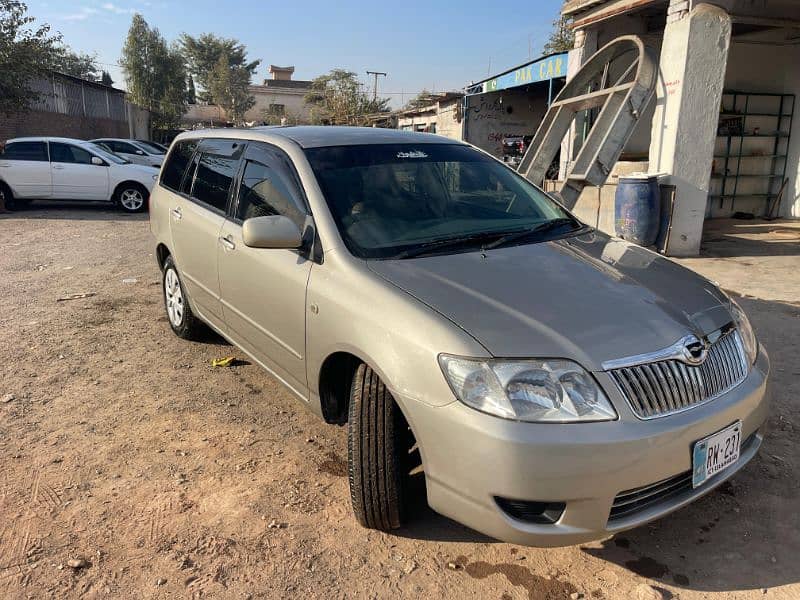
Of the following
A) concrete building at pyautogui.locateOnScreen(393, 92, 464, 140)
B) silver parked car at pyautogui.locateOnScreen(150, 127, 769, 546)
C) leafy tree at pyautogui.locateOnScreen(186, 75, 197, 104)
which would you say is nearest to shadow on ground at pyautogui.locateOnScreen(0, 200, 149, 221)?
concrete building at pyautogui.locateOnScreen(393, 92, 464, 140)

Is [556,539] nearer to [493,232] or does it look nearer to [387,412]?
[387,412]

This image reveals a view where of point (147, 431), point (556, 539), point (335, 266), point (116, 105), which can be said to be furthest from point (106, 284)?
point (116, 105)

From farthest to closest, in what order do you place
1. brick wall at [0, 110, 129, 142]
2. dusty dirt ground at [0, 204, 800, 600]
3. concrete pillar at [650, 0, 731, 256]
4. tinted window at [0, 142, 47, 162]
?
1. brick wall at [0, 110, 129, 142]
2. tinted window at [0, 142, 47, 162]
3. concrete pillar at [650, 0, 731, 256]
4. dusty dirt ground at [0, 204, 800, 600]

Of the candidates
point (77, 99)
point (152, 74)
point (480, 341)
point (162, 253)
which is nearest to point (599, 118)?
point (162, 253)

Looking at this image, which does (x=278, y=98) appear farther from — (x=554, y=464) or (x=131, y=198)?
(x=554, y=464)

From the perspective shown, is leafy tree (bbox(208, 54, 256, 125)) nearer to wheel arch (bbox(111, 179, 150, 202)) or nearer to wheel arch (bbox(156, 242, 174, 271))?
wheel arch (bbox(111, 179, 150, 202))

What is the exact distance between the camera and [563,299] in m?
2.50

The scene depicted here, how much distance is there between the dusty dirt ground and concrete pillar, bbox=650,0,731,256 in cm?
435

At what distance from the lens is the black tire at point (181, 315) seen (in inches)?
189

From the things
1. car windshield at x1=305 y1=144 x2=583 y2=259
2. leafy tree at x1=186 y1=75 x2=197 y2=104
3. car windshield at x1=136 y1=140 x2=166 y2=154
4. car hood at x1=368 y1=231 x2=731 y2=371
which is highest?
leafy tree at x1=186 y1=75 x2=197 y2=104

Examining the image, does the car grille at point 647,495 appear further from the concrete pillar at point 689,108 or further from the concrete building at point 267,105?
the concrete building at point 267,105

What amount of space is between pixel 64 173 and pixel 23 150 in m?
0.91

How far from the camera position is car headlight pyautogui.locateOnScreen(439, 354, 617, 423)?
2107mm

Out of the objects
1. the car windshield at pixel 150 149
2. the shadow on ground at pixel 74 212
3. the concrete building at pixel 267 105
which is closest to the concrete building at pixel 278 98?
the concrete building at pixel 267 105
